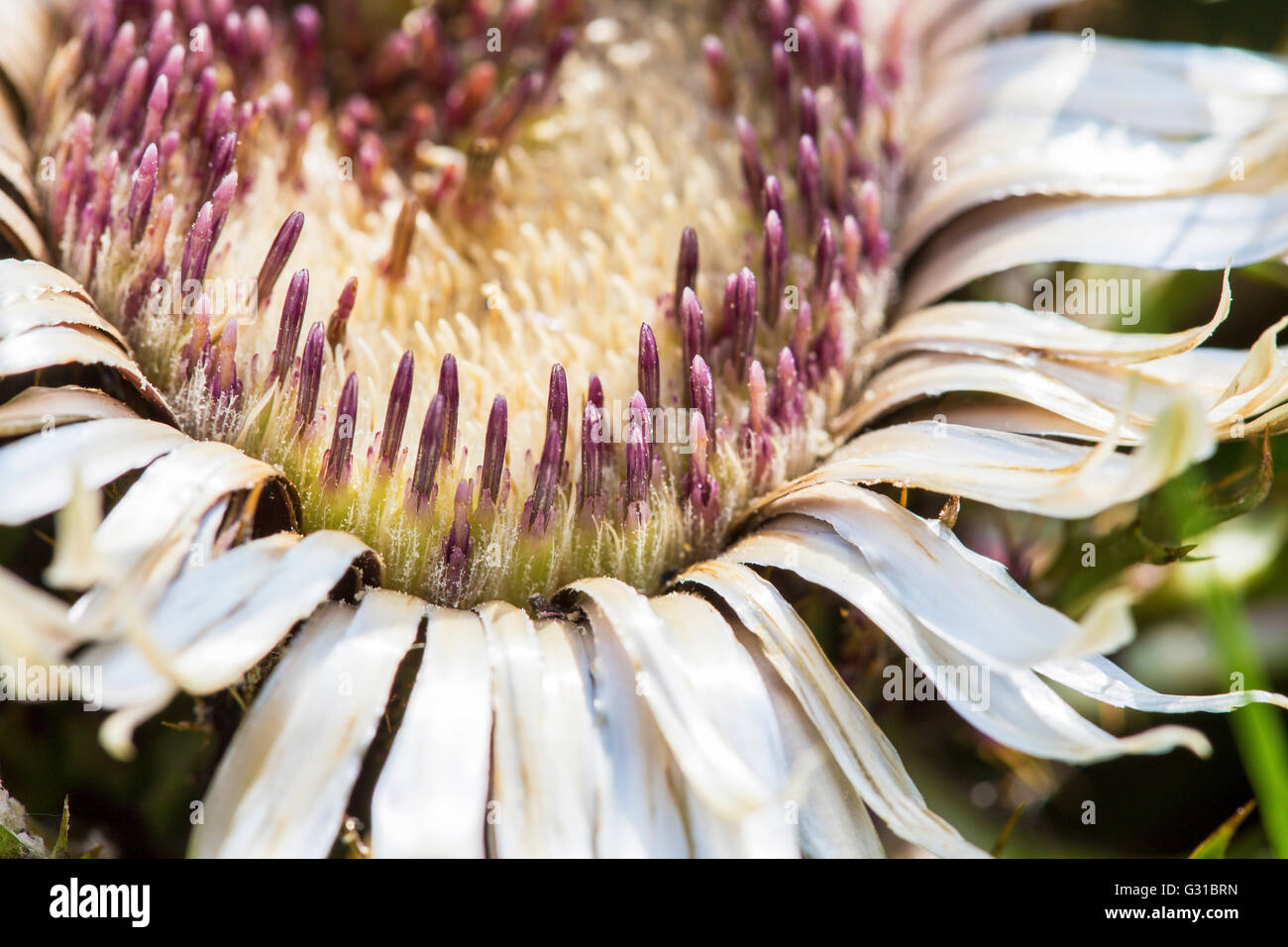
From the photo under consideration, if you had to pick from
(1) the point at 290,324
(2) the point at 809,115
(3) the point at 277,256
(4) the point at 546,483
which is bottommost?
(4) the point at 546,483

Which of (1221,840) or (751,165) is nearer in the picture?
(1221,840)

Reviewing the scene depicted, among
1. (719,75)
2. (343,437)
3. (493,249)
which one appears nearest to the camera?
(343,437)

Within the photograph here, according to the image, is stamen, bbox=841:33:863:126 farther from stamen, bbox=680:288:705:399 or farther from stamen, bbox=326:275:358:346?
stamen, bbox=326:275:358:346

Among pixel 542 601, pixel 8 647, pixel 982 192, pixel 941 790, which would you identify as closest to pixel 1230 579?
pixel 941 790

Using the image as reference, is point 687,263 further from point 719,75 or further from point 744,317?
point 719,75

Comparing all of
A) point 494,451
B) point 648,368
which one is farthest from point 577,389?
point 494,451

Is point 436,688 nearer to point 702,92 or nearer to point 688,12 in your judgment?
point 702,92

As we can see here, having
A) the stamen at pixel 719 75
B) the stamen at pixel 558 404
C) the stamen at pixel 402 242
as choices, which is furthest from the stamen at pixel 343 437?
the stamen at pixel 719 75
